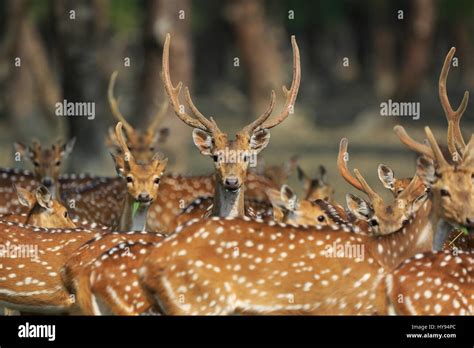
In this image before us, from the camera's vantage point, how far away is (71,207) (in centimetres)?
1149

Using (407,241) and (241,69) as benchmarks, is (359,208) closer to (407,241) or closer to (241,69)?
(407,241)

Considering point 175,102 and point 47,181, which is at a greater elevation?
point 175,102

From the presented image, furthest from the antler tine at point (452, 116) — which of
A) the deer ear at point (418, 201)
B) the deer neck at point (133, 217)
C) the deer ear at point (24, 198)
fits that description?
the deer ear at point (24, 198)

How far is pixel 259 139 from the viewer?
9984 mm

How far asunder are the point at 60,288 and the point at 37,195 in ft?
5.18

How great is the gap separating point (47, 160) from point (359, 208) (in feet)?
13.0

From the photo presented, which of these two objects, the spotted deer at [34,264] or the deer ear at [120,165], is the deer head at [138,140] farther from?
the spotted deer at [34,264]

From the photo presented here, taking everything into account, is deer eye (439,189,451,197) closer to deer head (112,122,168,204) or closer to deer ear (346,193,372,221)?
deer ear (346,193,372,221)

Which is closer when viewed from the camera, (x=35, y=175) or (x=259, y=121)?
(x=259, y=121)

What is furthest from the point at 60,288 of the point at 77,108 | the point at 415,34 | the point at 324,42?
the point at 324,42

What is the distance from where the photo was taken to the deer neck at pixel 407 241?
826cm

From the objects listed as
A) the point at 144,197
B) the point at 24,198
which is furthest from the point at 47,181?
the point at 144,197

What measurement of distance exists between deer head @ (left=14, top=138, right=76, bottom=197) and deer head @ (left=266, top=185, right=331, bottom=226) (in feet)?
8.50
